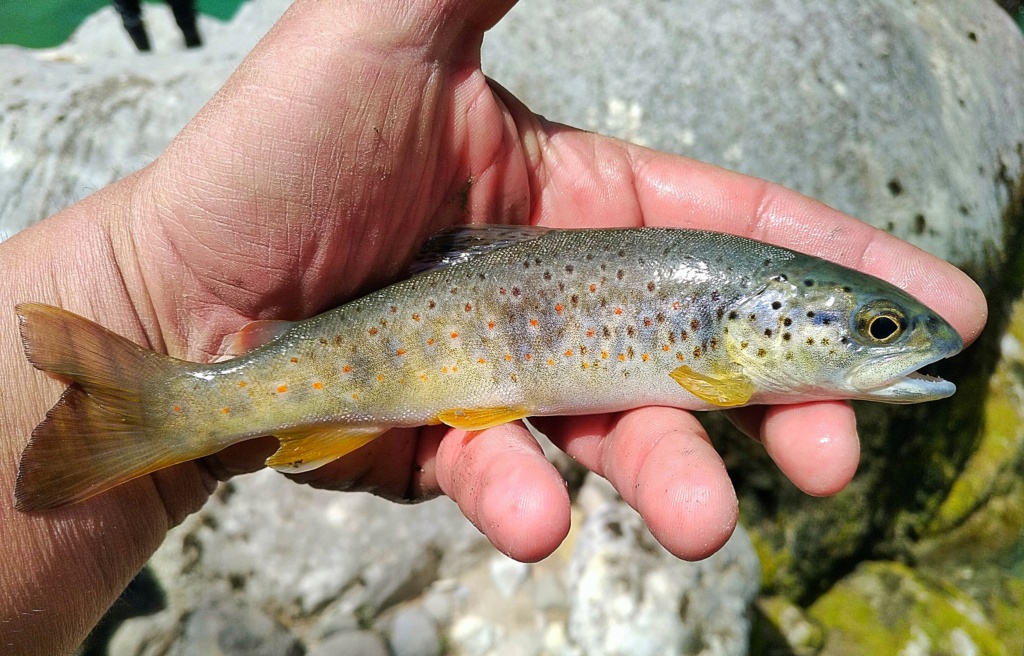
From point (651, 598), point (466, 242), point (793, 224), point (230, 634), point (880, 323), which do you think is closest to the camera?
point (880, 323)

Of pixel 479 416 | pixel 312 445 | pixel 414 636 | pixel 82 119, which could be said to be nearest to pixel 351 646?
pixel 414 636

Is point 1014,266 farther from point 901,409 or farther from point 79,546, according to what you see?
point 79,546

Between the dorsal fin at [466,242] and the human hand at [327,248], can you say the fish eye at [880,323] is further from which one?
the dorsal fin at [466,242]

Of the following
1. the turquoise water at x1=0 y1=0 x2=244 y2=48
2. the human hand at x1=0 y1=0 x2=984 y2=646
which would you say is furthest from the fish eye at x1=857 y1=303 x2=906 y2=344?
the turquoise water at x1=0 y1=0 x2=244 y2=48

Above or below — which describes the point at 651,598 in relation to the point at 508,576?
above

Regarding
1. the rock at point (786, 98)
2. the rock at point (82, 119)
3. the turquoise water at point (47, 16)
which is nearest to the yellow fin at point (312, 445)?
the rock at point (82, 119)

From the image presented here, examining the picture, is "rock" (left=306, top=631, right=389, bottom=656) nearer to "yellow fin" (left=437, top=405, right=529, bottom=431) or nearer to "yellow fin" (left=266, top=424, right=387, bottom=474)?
"yellow fin" (left=266, top=424, right=387, bottom=474)

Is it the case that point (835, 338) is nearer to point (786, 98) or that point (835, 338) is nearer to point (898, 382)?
point (898, 382)

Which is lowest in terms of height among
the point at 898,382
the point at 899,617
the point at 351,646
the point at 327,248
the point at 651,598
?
the point at 899,617
